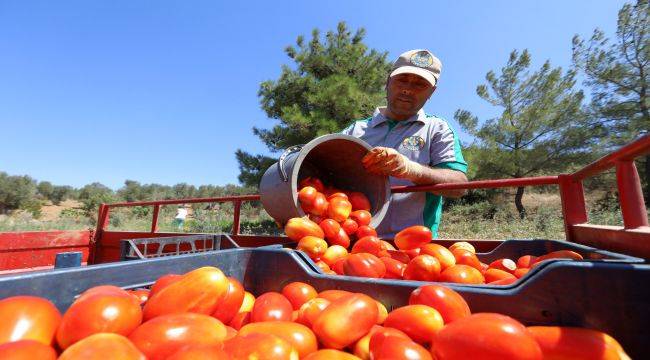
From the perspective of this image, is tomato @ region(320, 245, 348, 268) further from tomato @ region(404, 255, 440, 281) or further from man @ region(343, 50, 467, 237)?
man @ region(343, 50, 467, 237)

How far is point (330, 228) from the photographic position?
2.06 metres

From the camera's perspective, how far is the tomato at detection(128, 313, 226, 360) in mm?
779

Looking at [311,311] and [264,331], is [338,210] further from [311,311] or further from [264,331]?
[264,331]

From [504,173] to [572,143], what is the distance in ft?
11.5

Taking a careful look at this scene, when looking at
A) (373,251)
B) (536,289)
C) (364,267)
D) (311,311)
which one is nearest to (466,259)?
(373,251)

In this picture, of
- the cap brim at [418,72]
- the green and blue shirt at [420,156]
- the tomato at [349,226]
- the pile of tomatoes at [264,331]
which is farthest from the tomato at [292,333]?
the cap brim at [418,72]

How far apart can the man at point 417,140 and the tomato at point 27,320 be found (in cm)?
223

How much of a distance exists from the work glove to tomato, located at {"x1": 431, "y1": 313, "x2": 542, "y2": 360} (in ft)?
4.98

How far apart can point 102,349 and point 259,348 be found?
0.97ft

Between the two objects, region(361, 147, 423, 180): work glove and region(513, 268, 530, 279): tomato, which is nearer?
region(513, 268, 530, 279): tomato

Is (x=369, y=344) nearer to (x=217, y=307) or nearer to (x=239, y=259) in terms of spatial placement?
(x=217, y=307)

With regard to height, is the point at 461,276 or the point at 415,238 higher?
the point at 415,238

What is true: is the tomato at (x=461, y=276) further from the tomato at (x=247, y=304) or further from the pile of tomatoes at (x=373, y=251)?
the tomato at (x=247, y=304)

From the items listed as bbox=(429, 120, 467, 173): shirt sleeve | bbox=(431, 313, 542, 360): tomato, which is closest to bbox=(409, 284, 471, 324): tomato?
bbox=(431, 313, 542, 360): tomato
